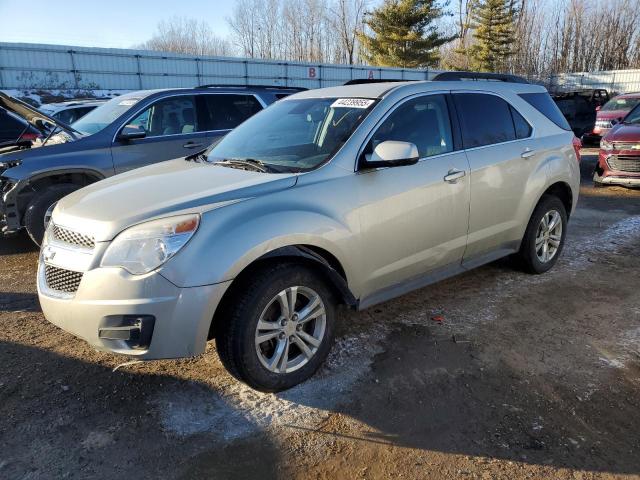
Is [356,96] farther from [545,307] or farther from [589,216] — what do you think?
[589,216]

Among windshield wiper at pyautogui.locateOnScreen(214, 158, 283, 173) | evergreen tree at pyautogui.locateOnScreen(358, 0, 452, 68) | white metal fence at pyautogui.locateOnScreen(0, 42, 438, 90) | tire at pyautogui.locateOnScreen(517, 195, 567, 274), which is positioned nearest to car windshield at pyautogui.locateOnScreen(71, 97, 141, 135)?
windshield wiper at pyautogui.locateOnScreen(214, 158, 283, 173)

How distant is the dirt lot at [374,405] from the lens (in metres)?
2.55

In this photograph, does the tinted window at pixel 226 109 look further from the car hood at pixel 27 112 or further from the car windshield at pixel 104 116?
the car hood at pixel 27 112

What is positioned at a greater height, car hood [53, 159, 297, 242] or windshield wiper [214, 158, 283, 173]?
windshield wiper [214, 158, 283, 173]

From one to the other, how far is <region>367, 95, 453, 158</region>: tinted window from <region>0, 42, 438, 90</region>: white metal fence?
25.0 meters

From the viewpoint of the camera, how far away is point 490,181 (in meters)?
4.21

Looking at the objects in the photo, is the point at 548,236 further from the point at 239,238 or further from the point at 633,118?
the point at 633,118

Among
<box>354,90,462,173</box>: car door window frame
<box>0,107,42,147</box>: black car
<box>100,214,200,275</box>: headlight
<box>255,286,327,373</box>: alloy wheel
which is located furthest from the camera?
<box>0,107,42,147</box>: black car

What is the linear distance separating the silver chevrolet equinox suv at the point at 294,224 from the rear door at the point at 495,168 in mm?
15

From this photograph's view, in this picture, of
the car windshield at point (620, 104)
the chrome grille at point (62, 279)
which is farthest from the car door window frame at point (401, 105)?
the car windshield at point (620, 104)

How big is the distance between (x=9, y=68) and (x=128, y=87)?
5.22m

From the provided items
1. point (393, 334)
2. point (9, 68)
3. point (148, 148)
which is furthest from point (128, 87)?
point (393, 334)

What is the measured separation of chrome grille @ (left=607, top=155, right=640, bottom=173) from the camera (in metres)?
9.20

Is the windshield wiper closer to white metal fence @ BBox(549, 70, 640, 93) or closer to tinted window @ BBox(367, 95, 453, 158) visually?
tinted window @ BBox(367, 95, 453, 158)
